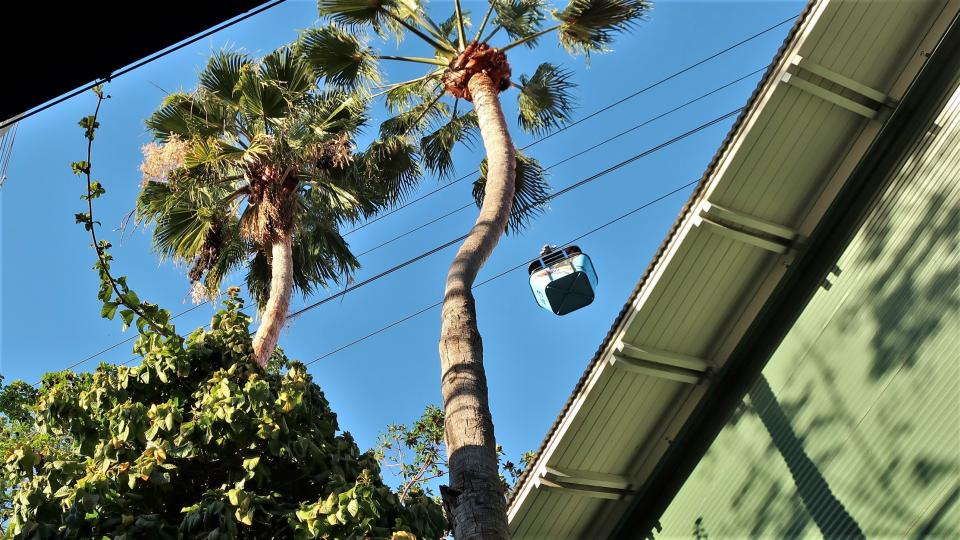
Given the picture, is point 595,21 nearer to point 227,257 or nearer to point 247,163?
point 247,163

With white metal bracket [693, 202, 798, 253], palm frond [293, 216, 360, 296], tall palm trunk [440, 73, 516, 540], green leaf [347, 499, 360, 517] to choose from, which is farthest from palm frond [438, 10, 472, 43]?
green leaf [347, 499, 360, 517]

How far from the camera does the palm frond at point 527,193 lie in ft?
43.0

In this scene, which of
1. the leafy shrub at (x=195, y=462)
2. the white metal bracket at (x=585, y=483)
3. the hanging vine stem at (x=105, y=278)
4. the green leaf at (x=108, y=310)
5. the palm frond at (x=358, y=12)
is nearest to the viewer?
the hanging vine stem at (x=105, y=278)

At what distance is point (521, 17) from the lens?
41.6 feet

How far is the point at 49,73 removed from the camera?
352 centimetres

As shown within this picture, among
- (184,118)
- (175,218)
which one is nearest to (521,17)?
(184,118)

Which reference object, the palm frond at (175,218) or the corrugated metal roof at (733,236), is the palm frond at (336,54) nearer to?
the palm frond at (175,218)

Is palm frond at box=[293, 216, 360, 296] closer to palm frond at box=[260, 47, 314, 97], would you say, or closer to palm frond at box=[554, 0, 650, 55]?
palm frond at box=[260, 47, 314, 97]

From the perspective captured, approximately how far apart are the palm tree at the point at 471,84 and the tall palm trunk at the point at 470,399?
2 centimetres

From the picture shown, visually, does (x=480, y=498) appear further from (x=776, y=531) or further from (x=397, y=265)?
(x=397, y=265)

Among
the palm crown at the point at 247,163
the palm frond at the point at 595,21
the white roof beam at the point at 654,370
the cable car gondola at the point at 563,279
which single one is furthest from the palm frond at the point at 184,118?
the white roof beam at the point at 654,370

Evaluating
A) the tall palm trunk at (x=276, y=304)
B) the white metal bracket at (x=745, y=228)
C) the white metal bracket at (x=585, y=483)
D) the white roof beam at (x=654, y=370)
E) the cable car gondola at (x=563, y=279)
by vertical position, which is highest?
the tall palm trunk at (x=276, y=304)

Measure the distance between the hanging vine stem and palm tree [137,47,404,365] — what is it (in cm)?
413

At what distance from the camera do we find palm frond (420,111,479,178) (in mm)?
13484
